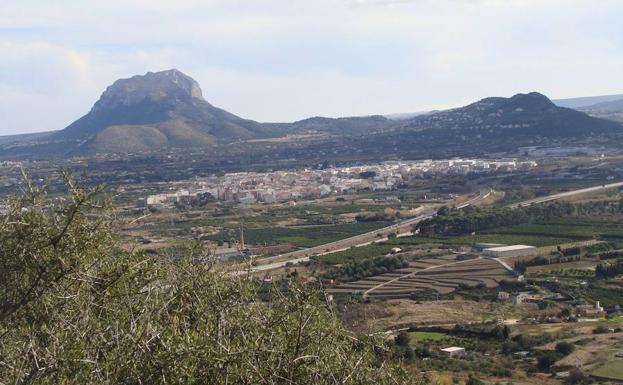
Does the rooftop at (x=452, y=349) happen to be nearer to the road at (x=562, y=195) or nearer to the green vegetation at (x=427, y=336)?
the green vegetation at (x=427, y=336)

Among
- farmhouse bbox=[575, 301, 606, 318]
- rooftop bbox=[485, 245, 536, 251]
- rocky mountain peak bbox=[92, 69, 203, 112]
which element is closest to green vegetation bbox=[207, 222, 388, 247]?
rooftop bbox=[485, 245, 536, 251]

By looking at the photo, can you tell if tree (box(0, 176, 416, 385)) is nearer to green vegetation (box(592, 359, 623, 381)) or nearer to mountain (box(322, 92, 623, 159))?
green vegetation (box(592, 359, 623, 381))

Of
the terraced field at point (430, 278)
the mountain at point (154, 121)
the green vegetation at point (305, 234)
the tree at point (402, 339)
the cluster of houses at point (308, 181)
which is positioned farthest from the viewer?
the mountain at point (154, 121)

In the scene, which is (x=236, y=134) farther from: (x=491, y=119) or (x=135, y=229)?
(x=135, y=229)

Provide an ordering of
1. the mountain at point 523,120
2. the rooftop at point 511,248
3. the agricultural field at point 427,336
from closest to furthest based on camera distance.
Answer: the agricultural field at point 427,336 < the rooftop at point 511,248 < the mountain at point 523,120

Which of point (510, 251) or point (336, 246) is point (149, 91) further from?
point (510, 251)

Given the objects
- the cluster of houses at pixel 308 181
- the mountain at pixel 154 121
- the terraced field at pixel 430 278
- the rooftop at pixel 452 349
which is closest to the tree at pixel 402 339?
the rooftop at pixel 452 349

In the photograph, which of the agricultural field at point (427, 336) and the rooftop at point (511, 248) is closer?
the agricultural field at point (427, 336)
